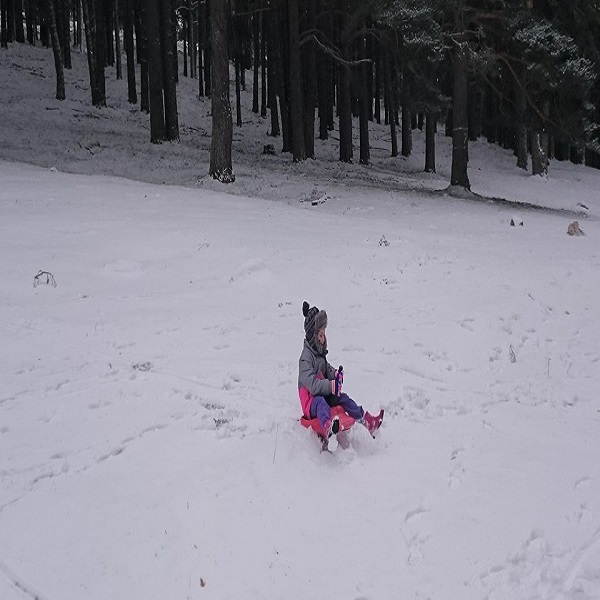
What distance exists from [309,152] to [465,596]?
22694mm

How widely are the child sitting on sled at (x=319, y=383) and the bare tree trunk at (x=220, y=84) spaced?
1187cm

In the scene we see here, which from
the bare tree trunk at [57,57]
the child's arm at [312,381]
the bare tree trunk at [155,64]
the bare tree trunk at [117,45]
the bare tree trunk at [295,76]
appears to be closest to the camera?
the child's arm at [312,381]

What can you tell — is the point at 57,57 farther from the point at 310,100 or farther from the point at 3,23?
the point at 3,23

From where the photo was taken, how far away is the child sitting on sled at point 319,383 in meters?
5.41

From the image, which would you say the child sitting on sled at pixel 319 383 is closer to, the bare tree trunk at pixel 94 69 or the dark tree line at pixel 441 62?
the dark tree line at pixel 441 62

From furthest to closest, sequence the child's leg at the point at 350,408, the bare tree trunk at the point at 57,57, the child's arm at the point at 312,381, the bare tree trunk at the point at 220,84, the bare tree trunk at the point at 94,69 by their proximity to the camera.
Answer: the bare tree trunk at the point at 94,69 → the bare tree trunk at the point at 57,57 → the bare tree trunk at the point at 220,84 → the child's leg at the point at 350,408 → the child's arm at the point at 312,381

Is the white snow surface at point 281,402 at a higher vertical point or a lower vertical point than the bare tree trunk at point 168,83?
lower

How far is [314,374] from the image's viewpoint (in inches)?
218

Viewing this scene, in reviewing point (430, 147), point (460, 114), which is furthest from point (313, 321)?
point (430, 147)

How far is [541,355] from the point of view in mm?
8055

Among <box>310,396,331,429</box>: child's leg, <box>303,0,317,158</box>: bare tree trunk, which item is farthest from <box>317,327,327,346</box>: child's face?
<box>303,0,317,158</box>: bare tree trunk

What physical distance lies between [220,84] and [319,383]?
1293 centimetres

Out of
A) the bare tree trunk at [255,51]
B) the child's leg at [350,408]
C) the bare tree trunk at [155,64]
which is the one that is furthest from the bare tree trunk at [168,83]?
the child's leg at [350,408]

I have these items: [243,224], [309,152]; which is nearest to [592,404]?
[243,224]
